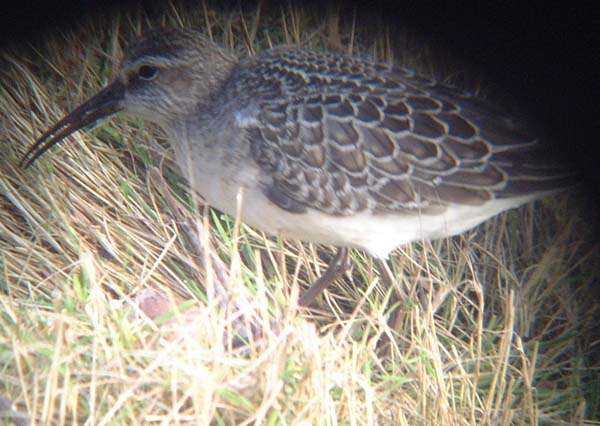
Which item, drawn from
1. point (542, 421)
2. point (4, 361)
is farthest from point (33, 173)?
point (542, 421)

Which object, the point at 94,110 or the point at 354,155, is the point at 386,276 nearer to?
the point at 354,155

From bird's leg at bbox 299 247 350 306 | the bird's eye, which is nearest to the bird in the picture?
the bird's eye

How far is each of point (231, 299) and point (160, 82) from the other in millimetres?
985

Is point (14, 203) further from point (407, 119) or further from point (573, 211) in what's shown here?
point (573, 211)

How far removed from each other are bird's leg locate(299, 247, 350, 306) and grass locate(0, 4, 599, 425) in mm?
81

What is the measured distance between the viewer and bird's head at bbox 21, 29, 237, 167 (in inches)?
108

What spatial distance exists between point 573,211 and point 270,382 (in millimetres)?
1579

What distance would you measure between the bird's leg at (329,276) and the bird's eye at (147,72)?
96 cm

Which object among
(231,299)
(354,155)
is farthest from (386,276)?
(231,299)

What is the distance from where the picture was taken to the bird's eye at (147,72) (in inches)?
109

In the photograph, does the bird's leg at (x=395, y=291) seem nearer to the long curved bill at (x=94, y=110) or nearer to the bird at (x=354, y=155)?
the bird at (x=354, y=155)

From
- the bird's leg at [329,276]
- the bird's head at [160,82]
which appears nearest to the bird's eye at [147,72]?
the bird's head at [160,82]

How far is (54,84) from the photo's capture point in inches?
130

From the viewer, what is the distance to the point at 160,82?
2791 mm
